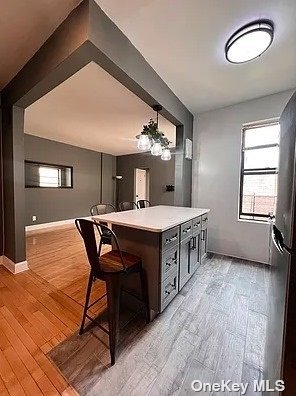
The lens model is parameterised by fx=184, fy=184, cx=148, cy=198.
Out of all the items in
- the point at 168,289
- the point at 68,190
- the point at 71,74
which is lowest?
the point at 168,289

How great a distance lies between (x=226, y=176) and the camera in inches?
132

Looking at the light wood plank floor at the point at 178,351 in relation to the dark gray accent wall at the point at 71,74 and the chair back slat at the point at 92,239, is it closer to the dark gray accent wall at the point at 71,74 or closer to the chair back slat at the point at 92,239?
the chair back slat at the point at 92,239

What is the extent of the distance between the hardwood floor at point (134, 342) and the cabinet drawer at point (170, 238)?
698 millimetres

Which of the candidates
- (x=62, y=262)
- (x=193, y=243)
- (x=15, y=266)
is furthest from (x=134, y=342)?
(x=15, y=266)

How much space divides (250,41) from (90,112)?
2597mm

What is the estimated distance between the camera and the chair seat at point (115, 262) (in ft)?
4.70

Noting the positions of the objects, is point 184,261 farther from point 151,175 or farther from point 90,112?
point 151,175

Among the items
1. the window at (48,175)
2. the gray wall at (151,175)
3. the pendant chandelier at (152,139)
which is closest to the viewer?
the pendant chandelier at (152,139)

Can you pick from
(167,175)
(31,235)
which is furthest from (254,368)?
(167,175)

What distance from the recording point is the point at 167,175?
631cm

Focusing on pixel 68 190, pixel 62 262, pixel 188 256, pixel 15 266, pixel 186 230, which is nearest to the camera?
pixel 186 230

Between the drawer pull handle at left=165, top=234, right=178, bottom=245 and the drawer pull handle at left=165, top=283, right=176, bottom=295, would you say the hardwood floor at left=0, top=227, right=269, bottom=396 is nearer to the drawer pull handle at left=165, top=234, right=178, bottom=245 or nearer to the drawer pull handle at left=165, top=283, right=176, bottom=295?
the drawer pull handle at left=165, top=283, right=176, bottom=295

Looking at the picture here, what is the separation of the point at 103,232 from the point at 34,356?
1.45 metres

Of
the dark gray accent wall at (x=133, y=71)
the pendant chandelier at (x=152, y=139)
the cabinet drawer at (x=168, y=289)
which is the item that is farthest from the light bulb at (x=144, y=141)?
the cabinet drawer at (x=168, y=289)
